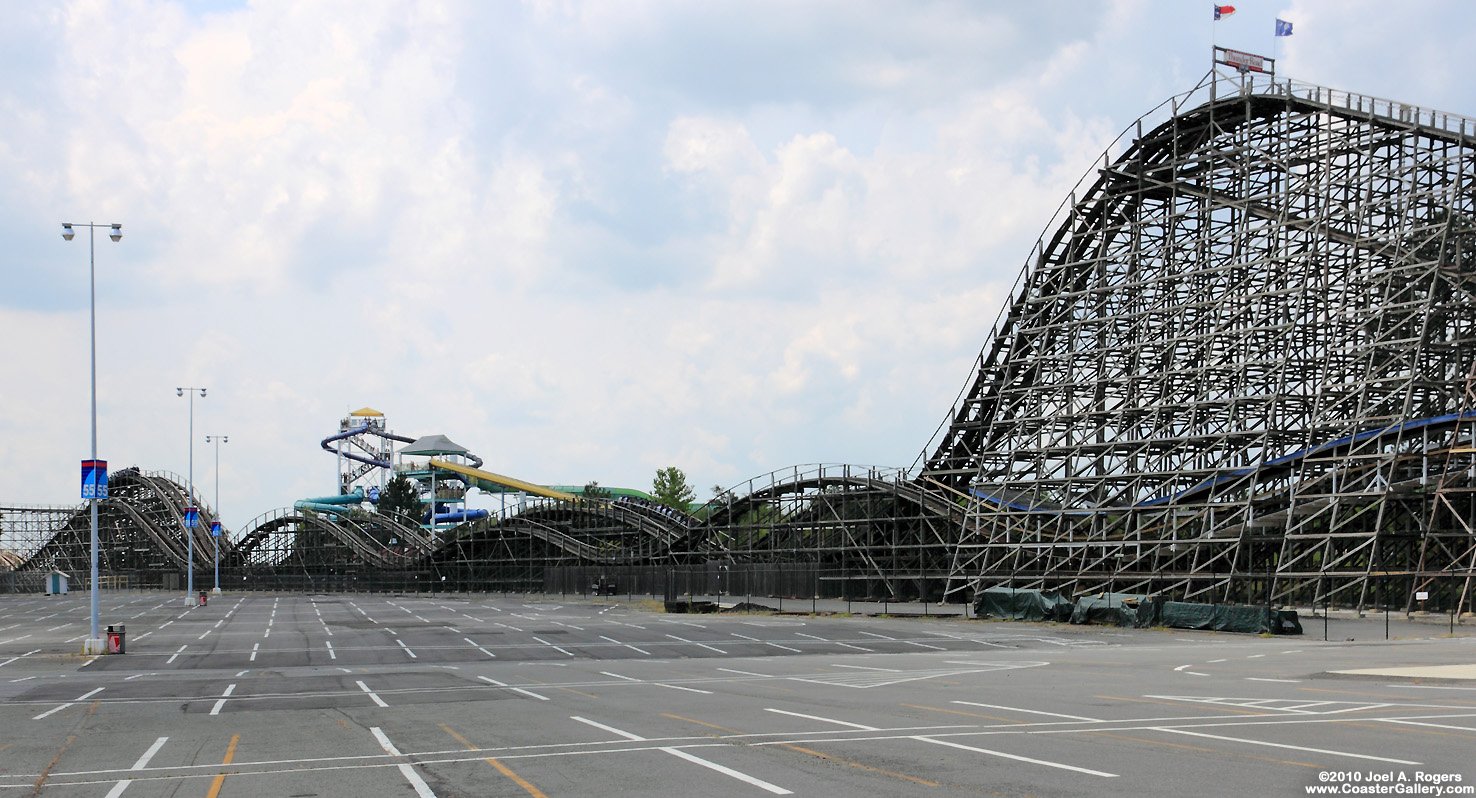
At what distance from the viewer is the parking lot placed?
43.7 ft

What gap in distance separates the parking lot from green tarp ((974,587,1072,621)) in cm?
968

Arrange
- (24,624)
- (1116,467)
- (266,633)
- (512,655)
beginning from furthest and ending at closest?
(1116,467), (24,624), (266,633), (512,655)

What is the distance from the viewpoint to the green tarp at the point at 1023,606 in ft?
166

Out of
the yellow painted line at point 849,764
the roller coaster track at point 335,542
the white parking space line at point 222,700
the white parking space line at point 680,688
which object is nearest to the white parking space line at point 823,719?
the yellow painted line at point 849,764

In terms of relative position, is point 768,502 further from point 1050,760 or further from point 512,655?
point 1050,760

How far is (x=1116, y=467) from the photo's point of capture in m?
63.1

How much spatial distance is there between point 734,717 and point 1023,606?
35432 millimetres

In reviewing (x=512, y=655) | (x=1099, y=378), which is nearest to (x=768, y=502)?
(x=1099, y=378)

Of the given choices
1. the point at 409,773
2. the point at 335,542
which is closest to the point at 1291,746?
the point at 409,773

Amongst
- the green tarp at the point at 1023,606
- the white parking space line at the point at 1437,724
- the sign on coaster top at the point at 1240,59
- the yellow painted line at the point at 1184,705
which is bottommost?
the green tarp at the point at 1023,606

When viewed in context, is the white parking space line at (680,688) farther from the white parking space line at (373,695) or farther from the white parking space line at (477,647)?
the white parking space line at (477,647)

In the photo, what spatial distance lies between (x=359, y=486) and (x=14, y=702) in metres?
157

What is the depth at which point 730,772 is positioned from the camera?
13609 millimetres

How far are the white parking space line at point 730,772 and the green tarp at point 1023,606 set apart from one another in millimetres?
37840
